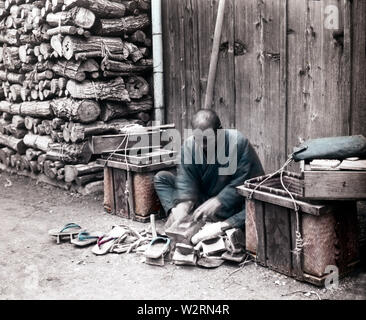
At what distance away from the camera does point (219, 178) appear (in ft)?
17.7

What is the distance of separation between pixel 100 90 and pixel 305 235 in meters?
4.01

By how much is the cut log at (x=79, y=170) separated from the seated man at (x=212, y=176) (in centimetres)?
200

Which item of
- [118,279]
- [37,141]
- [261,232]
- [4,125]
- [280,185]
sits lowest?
[118,279]

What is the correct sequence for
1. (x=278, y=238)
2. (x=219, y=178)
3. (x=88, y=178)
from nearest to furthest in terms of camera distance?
(x=278, y=238) < (x=219, y=178) < (x=88, y=178)

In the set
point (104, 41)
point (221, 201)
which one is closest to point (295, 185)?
point (221, 201)

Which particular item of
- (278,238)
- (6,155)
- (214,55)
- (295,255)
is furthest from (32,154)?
(295,255)

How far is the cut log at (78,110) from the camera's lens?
6.91 meters

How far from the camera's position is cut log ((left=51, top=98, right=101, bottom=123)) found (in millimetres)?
6914

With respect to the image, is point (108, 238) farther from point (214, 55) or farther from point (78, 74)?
point (78, 74)

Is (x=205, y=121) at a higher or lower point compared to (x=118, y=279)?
higher

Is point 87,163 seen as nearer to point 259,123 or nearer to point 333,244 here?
point 259,123

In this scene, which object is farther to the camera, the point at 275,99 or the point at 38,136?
the point at 38,136

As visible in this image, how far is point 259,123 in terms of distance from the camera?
238 inches

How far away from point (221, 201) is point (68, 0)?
368cm
